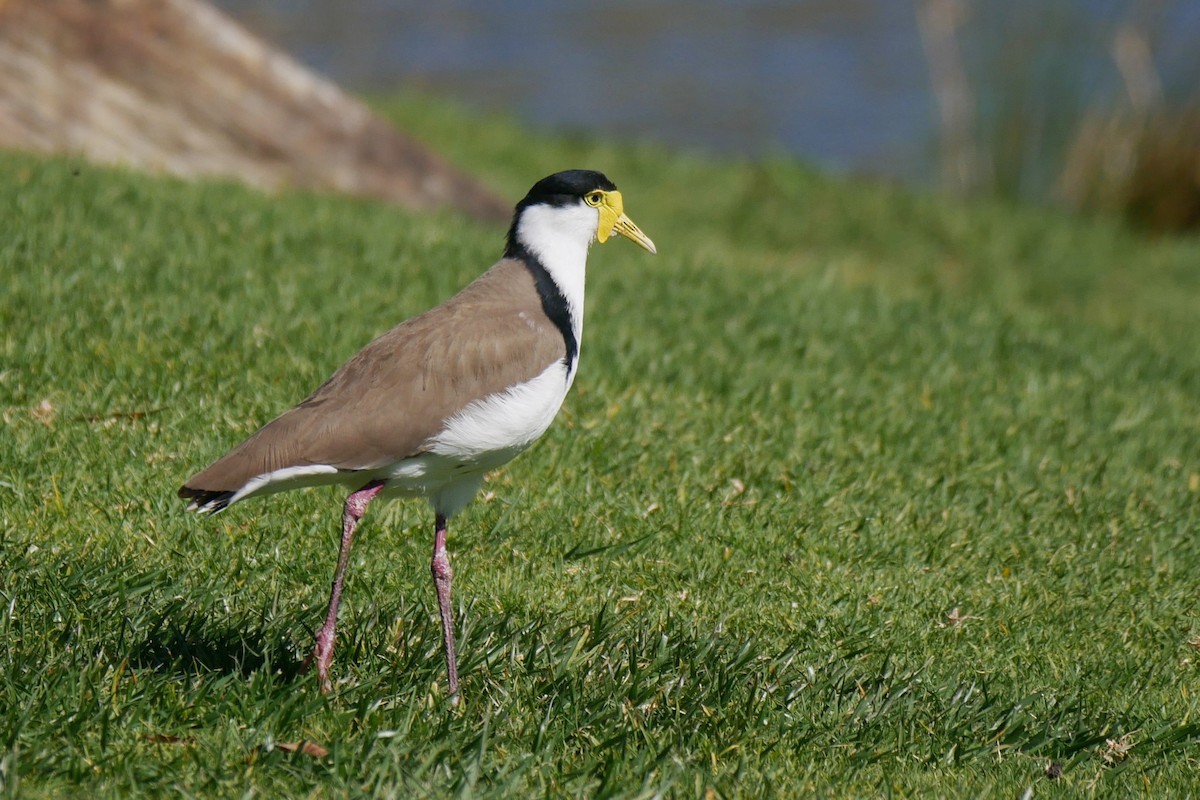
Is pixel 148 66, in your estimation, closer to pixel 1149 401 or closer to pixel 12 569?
pixel 12 569

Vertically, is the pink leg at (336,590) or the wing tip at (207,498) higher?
the wing tip at (207,498)

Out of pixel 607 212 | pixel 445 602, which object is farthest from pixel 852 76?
pixel 445 602

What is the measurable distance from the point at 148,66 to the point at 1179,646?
6.91m

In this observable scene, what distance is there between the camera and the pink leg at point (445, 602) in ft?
13.9

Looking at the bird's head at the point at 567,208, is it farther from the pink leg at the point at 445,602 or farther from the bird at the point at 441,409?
the pink leg at the point at 445,602

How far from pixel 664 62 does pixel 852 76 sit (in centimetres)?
265

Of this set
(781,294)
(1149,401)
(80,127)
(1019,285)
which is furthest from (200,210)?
Answer: (1019,285)

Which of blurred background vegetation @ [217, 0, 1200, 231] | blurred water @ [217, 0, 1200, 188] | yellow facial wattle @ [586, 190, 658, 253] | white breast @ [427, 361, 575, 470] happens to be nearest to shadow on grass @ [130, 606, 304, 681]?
white breast @ [427, 361, 575, 470]

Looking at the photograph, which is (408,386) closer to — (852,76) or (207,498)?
(207,498)

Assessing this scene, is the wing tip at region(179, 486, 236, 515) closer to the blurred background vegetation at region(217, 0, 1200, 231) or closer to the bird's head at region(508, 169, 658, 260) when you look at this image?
the bird's head at region(508, 169, 658, 260)

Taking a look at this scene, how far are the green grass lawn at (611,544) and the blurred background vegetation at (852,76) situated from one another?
4.41 m

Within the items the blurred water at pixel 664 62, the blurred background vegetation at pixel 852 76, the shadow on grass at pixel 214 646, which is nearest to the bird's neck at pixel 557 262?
the shadow on grass at pixel 214 646

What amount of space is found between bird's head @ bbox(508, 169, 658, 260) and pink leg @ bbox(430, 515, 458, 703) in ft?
3.21

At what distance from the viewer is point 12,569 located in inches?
177
